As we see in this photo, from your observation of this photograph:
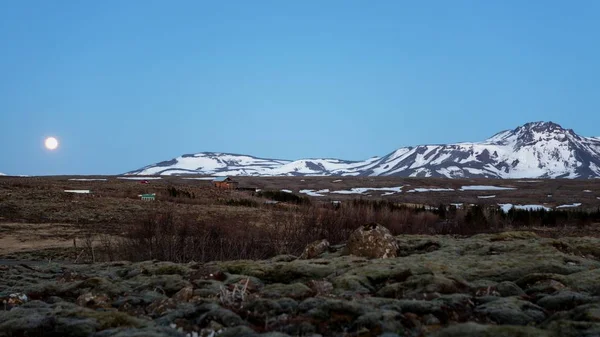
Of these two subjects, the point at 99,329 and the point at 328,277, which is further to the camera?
the point at 328,277

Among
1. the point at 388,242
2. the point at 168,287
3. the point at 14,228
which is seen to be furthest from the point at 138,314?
the point at 14,228

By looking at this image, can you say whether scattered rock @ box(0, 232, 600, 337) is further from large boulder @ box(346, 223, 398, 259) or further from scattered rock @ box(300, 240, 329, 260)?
scattered rock @ box(300, 240, 329, 260)

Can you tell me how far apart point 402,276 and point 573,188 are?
387 ft

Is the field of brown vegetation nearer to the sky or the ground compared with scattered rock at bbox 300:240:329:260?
nearer to the ground

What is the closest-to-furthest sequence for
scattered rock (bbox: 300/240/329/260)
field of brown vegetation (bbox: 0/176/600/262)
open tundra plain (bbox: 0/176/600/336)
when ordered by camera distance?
open tundra plain (bbox: 0/176/600/336)
scattered rock (bbox: 300/240/329/260)
field of brown vegetation (bbox: 0/176/600/262)

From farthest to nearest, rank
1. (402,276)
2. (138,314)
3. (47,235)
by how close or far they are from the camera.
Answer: (47,235), (402,276), (138,314)

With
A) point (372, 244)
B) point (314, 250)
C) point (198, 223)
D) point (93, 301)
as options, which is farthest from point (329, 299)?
point (198, 223)

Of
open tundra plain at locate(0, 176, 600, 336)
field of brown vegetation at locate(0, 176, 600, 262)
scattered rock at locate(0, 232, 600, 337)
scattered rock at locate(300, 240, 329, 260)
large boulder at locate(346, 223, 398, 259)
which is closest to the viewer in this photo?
scattered rock at locate(0, 232, 600, 337)

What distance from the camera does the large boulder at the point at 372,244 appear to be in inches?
591

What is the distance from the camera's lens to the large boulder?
15016 mm

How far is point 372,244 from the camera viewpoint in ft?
49.6

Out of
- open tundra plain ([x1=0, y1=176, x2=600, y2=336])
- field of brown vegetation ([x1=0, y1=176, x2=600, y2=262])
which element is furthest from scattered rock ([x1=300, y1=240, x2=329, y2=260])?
field of brown vegetation ([x1=0, y1=176, x2=600, y2=262])

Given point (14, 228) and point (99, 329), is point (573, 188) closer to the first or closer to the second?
point (14, 228)

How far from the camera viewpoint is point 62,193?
56.9 meters
